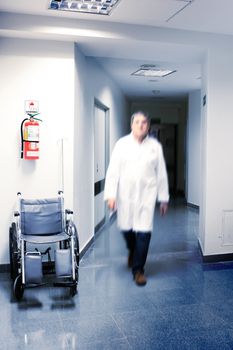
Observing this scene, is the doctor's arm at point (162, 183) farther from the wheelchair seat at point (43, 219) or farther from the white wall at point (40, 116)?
the white wall at point (40, 116)

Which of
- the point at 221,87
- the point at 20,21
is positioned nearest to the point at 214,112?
the point at 221,87

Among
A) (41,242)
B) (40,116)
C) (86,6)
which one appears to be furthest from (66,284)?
(86,6)

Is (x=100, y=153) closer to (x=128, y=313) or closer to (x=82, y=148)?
(x=128, y=313)

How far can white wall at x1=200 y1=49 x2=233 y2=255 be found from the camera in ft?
11.2

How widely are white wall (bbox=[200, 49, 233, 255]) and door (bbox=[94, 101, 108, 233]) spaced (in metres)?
1.96

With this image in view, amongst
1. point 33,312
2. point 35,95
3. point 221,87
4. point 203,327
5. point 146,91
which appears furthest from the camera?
point 221,87

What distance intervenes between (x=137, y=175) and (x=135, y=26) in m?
2.44

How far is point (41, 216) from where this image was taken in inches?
118

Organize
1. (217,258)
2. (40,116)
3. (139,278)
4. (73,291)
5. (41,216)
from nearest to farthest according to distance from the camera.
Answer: (139,278) < (73,291) < (41,216) < (40,116) < (217,258)

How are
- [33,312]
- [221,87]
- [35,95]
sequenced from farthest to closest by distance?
[221,87]
[35,95]
[33,312]

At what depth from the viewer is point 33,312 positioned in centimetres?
258

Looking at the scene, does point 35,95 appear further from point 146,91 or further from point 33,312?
point 146,91

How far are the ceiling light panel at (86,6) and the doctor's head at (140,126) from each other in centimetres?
158

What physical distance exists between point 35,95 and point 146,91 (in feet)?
6.98
